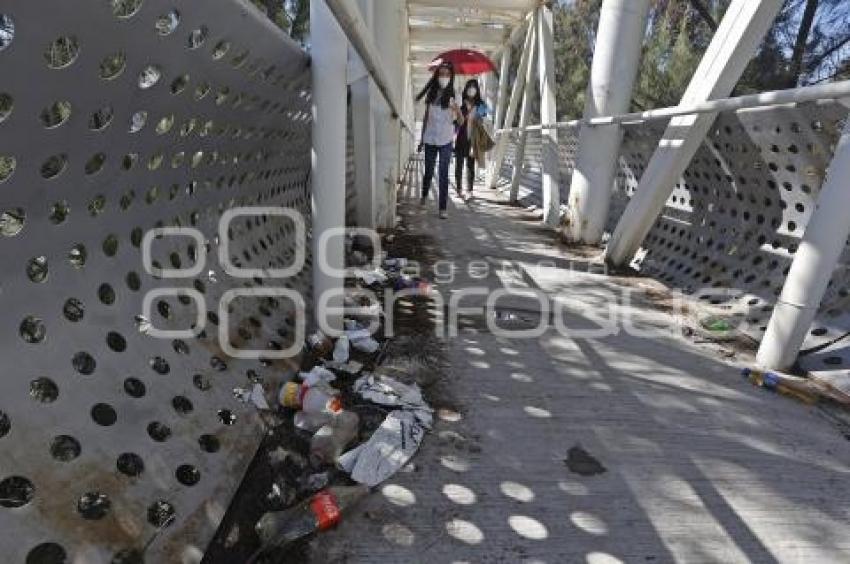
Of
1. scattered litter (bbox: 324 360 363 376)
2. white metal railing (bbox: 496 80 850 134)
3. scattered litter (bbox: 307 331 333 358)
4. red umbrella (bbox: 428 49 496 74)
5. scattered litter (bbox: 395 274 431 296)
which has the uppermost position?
red umbrella (bbox: 428 49 496 74)

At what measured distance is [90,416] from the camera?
1523 millimetres

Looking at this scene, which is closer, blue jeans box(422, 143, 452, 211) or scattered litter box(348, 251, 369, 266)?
scattered litter box(348, 251, 369, 266)

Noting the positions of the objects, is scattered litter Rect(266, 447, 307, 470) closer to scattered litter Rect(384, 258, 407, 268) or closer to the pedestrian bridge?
the pedestrian bridge

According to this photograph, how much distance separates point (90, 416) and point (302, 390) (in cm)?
98

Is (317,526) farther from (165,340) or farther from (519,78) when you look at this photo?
(519,78)

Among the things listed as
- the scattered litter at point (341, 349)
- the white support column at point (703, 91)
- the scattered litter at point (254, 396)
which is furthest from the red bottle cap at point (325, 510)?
the white support column at point (703, 91)

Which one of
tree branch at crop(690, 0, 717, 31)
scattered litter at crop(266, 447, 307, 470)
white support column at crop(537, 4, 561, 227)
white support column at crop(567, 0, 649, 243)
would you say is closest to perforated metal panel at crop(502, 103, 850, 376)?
white support column at crop(567, 0, 649, 243)

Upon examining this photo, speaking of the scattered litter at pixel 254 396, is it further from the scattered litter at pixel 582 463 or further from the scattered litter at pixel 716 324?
the scattered litter at pixel 716 324

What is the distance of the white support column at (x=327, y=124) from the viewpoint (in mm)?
2625

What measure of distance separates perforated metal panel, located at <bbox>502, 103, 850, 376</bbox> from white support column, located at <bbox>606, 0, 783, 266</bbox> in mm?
182

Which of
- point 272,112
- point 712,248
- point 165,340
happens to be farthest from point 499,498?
point 712,248

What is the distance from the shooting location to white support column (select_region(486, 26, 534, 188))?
10.8m

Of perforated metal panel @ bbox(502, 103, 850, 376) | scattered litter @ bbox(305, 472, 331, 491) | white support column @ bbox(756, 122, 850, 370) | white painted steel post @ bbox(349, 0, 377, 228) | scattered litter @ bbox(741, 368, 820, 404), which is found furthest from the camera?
white painted steel post @ bbox(349, 0, 377, 228)

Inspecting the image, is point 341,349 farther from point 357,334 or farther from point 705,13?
point 705,13
